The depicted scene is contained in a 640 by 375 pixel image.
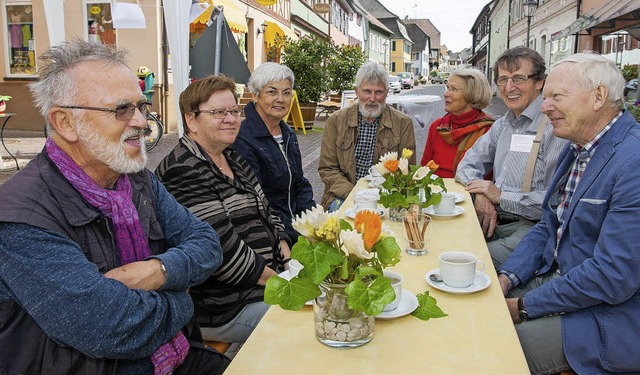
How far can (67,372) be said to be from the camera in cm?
155

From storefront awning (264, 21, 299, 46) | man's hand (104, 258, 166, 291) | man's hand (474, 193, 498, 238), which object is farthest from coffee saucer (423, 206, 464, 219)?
storefront awning (264, 21, 299, 46)

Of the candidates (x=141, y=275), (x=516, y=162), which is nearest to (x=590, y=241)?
(x=516, y=162)

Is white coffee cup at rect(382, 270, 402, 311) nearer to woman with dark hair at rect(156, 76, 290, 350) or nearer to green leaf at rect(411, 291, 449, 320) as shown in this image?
green leaf at rect(411, 291, 449, 320)

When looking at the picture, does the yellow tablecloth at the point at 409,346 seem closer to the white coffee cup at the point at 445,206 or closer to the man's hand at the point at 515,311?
the man's hand at the point at 515,311

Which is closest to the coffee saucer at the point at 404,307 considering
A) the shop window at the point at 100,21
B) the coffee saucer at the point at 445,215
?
the coffee saucer at the point at 445,215

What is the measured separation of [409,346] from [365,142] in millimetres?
3129

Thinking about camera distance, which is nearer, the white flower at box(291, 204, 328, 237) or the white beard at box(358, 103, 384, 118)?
the white flower at box(291, 204, 328, 237)

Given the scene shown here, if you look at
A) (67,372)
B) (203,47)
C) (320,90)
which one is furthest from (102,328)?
(320,90)

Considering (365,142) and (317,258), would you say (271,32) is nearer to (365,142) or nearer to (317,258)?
(365,142)

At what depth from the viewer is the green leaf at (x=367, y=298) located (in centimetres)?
141

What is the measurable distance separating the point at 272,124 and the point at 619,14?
10.9 metres

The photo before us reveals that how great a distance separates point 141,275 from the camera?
1.70m

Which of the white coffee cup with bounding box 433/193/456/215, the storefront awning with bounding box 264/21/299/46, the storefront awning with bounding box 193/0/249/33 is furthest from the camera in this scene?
the storefront awning with bounding box 264/21/299/46

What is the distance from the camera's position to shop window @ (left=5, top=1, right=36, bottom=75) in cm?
1292
